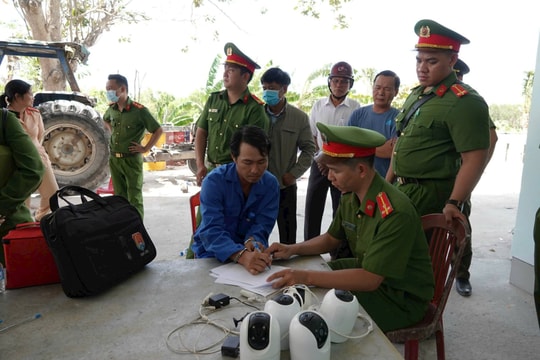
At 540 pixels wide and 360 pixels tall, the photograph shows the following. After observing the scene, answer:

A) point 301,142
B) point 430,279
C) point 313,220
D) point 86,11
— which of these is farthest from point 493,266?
point 86,11

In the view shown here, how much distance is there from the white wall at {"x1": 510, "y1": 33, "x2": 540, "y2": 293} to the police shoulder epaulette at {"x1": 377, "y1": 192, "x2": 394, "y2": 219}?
6.64 feet

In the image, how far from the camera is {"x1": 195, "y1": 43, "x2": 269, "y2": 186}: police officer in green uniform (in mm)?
2979

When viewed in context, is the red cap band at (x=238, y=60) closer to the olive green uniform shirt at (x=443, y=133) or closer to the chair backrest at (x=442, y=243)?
the olive green uniform shirt at (x=443, y=133)

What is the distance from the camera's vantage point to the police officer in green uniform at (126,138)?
4.07 meters

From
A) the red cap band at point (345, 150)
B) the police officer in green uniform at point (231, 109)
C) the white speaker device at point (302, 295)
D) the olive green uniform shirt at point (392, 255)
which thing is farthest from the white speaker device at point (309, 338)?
the police officer in green uniform at point (231, 109)

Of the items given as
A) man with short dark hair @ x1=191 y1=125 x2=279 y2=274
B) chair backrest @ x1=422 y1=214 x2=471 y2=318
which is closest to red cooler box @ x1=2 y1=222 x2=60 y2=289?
man with short dark hair @ x1=191 y1=125 x2=279 y2=274

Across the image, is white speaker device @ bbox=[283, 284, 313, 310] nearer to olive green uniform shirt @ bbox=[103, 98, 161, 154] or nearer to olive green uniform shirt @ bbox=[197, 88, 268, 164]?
olive green uniform shirt @ bbox=[197, 88, 268, 164]

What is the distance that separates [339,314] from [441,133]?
4.65 feet

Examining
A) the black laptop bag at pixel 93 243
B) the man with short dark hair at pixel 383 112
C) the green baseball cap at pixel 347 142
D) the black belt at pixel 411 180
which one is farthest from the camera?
the man with short dark hair at pixel 383 112

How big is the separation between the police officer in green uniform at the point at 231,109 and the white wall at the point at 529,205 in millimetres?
1939

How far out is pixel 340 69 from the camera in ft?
11.0

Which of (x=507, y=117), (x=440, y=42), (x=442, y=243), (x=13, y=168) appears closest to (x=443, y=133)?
(x=440, y=42)

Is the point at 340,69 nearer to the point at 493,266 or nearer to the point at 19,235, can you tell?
the point at 493,266

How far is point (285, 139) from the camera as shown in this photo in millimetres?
3178
